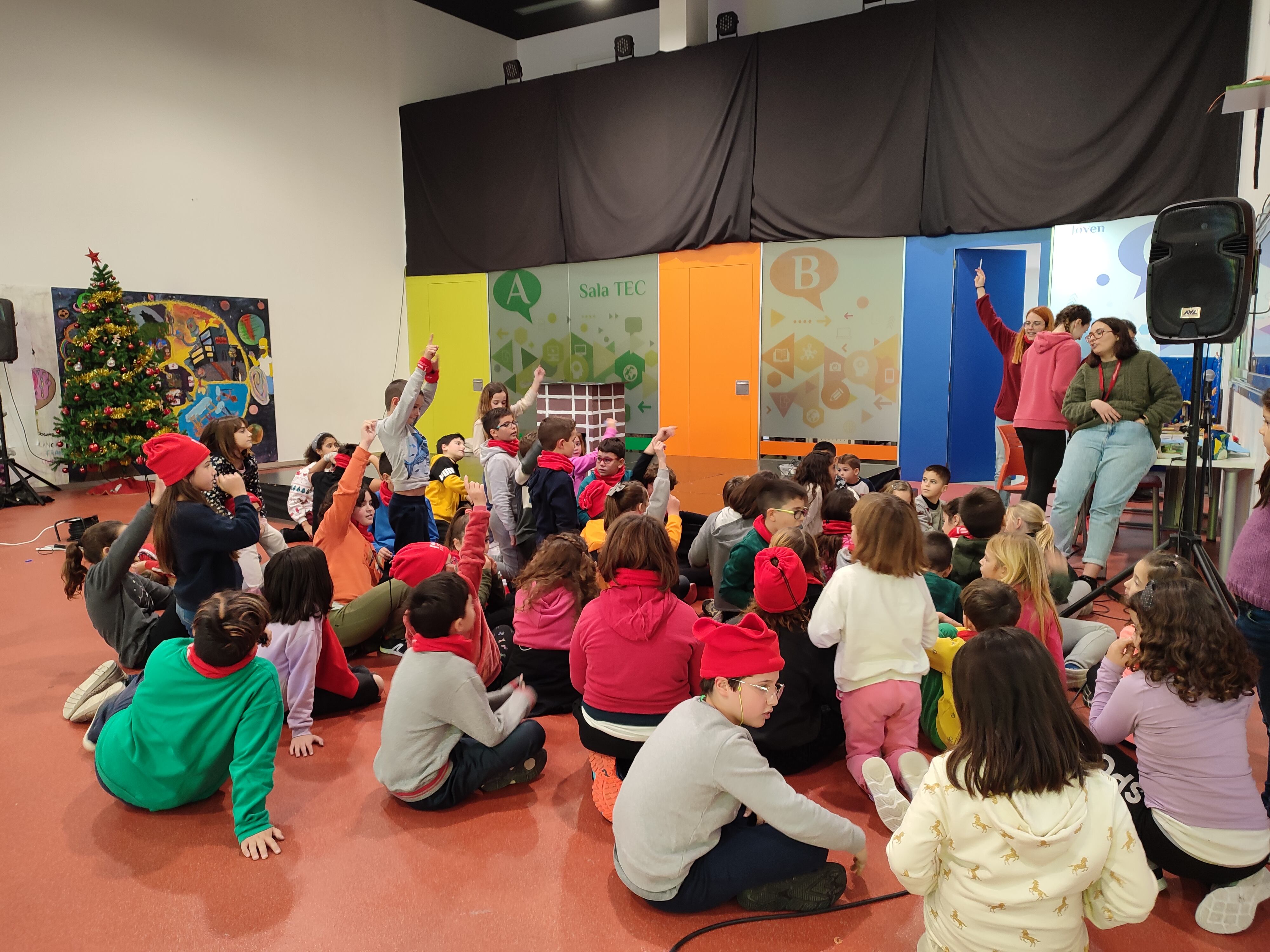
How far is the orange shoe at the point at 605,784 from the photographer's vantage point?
259cm

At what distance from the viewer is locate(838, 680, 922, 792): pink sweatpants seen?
263 centimetres

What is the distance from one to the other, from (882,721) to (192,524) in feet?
8.24

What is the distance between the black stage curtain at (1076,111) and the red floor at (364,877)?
5.56 m

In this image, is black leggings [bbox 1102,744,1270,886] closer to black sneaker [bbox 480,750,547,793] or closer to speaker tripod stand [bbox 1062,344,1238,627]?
speaker tripod stand [bbox 1062,344,1238,627]

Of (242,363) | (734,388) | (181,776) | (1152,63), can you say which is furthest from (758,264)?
(181,776)

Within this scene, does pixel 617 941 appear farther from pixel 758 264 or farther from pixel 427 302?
pixel 427 302

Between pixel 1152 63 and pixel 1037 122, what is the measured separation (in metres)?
0.92

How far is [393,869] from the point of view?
239 centimetres

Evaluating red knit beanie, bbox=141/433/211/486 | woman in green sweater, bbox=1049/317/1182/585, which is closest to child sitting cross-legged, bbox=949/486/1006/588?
woman in green sweater, bbox=1049/317/1182/585

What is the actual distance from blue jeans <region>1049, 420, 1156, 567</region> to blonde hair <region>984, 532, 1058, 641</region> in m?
1.78

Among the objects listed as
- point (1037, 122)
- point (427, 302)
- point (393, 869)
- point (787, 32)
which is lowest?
point (393, 869)

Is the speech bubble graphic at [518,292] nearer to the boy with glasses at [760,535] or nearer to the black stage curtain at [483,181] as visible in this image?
the black stage curtain at [483,181]

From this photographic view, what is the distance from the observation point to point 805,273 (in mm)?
9047

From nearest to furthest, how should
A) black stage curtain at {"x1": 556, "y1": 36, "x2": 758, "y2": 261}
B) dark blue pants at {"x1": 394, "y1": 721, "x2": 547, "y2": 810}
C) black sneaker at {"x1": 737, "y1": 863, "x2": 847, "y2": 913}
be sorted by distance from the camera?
black sneaker at {"x1": 737, "y1": 863, "x2": 847, "y2": 913} < dark blue pants at {"x1": 394, "y1": 721, "x2": 547, "y2": 810} < black stage curtain at {"x1": 556, "y1": 36, "x2": 758, "y2": 261}
